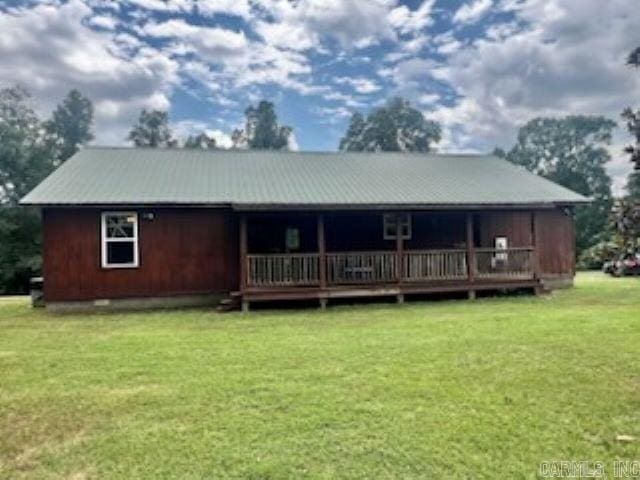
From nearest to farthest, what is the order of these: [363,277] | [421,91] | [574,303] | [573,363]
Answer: [573,363], [574,303], [363,277], [421,91]

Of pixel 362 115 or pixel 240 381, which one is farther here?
pixel 362 115

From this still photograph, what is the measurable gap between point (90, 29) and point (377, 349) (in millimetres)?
17388

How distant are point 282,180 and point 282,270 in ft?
12.1

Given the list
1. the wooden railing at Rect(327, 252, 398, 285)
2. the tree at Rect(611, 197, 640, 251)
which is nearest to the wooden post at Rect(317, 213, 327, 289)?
the wooden railing at Rect(327, 252, 398, 285)

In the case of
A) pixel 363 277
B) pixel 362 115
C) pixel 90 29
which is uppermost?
pixel 362 115

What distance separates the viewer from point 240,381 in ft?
21.0

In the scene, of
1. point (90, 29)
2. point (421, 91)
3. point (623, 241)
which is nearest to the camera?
point (623, 241)

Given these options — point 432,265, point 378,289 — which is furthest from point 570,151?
point 378,289

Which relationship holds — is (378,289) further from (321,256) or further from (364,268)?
(321,256)

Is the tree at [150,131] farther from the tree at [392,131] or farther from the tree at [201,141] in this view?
the tree at [392,131]

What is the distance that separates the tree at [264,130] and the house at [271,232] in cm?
2845

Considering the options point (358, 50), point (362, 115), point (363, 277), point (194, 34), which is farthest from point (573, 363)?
point (362, 115)

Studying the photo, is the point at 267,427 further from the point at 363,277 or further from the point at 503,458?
the point at 363,277

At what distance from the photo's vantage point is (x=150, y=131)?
4484 centimetres
